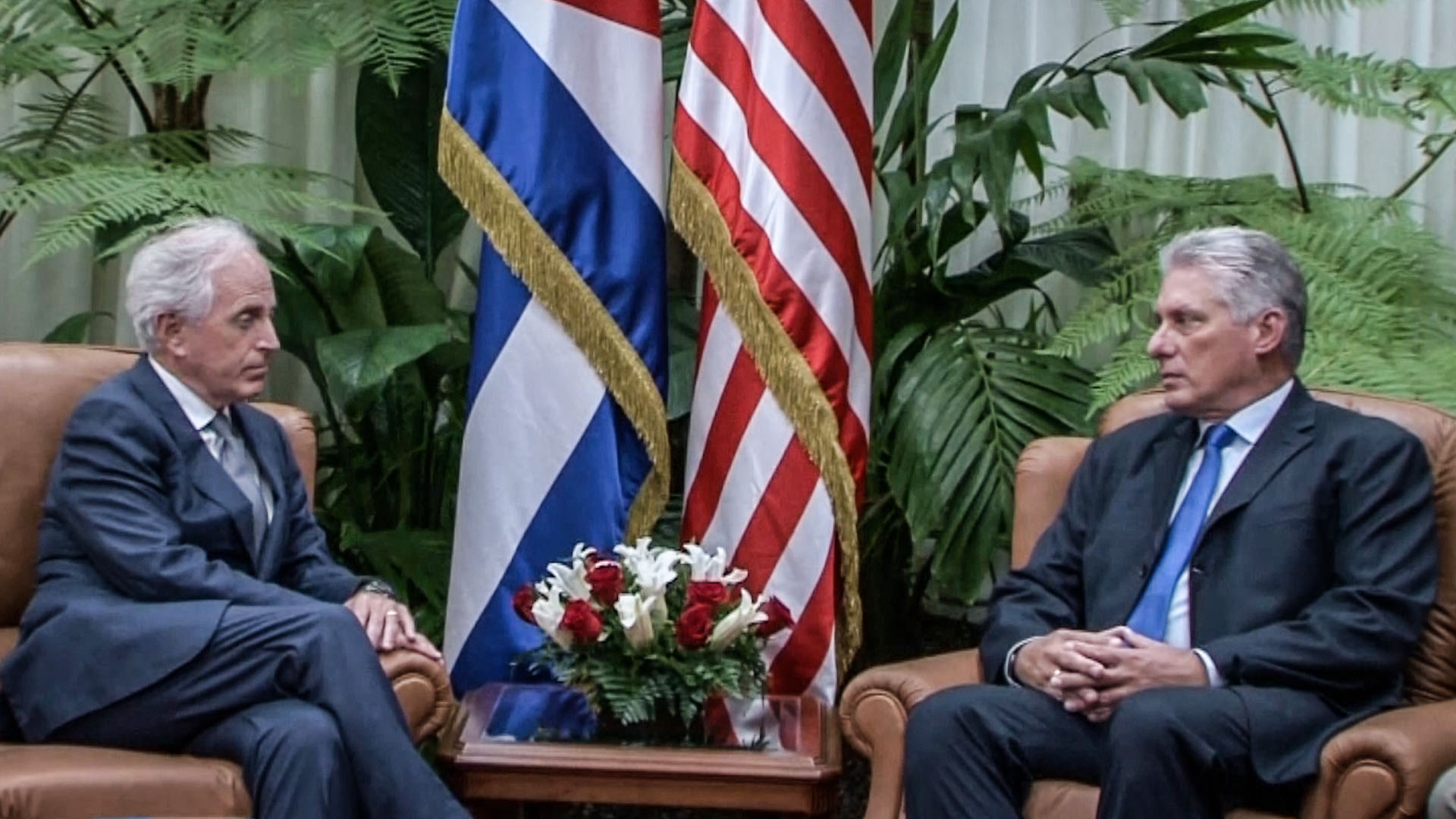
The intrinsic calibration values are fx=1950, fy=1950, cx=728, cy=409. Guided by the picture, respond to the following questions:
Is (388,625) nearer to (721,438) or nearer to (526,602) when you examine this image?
(526,602)

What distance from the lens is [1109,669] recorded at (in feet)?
8.29

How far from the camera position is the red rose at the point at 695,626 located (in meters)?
2.62

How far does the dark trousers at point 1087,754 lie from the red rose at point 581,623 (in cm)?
44

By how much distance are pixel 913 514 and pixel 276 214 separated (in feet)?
4.85

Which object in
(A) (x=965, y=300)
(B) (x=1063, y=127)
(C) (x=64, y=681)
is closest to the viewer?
(C) (x=64, y=681)

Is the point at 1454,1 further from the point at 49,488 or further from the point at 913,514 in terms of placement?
the point at 49,488

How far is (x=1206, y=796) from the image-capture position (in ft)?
7.92

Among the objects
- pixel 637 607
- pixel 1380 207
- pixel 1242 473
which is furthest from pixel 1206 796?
pixel 1380 207

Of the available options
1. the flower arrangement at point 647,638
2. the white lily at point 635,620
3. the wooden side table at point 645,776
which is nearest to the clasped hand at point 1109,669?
the wooden side table at point 645,776

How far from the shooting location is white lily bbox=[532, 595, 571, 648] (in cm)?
265


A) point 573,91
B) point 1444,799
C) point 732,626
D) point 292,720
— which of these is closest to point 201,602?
point 292,720

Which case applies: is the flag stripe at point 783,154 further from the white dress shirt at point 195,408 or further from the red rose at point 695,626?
the white dress shirt at point 195,408

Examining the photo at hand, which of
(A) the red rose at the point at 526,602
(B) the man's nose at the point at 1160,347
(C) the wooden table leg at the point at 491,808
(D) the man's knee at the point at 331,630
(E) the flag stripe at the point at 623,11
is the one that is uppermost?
(E) the flag stripe at the point at 623,11

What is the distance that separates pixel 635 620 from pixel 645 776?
0.21 metres
